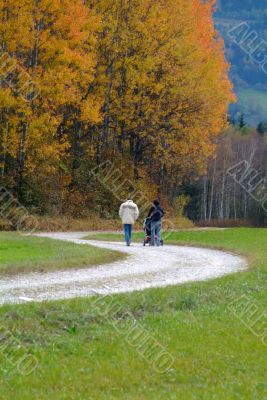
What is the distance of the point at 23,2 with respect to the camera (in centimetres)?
3912

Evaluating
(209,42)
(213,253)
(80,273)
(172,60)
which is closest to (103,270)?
(80,273)

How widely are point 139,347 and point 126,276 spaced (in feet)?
27.8

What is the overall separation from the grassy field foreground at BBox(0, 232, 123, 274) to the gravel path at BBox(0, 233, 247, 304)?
1.58 feet

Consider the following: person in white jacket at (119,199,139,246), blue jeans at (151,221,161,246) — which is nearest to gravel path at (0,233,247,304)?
person in white jacket at (119,199,139,246)

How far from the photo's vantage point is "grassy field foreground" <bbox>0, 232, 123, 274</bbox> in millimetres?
19688

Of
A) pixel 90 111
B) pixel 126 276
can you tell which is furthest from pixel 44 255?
pixel 90 111

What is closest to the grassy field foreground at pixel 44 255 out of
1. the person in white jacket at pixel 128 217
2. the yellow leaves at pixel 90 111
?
the person in white jacket at pixel 128 217

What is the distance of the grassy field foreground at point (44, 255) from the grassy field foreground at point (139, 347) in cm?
505

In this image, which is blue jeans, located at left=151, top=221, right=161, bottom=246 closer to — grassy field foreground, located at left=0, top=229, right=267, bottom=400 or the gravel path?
the gravel path

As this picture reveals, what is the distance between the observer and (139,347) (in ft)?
36.0

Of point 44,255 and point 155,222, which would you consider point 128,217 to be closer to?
point 155,222

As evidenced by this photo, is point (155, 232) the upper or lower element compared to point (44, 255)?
upper

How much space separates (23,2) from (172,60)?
1197 cm

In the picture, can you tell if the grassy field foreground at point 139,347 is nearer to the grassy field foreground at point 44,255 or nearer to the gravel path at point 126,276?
the gravel path at point 126,276
